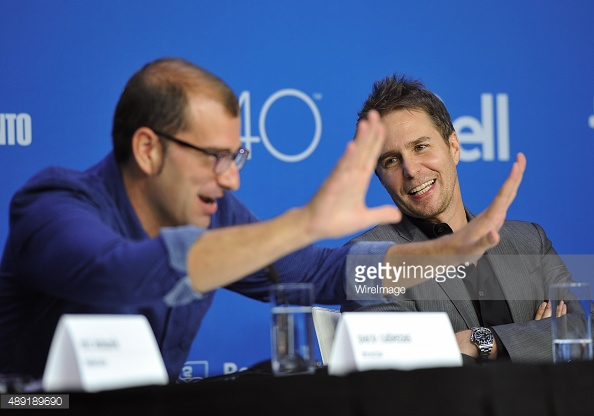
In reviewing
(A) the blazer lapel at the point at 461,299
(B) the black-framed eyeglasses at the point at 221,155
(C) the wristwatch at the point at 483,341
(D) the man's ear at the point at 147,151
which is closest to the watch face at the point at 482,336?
(C) the wristwatch at the point at 483,341

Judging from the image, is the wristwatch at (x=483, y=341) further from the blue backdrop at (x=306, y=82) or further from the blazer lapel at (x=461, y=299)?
the blue backdrop at (x=306, y=82)

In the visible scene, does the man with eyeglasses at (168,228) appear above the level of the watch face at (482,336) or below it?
above

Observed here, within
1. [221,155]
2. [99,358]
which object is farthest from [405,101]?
[99,358]

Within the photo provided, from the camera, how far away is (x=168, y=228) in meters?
1.76

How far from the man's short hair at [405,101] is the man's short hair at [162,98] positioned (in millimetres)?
782

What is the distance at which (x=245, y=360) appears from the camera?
276 cm

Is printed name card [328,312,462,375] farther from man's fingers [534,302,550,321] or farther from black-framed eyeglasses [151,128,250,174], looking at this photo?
man's fingers [534,302,550,321]

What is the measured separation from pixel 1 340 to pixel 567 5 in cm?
257

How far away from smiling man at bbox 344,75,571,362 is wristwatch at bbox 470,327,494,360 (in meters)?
0.05

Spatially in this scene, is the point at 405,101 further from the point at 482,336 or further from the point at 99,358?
the point at 99,358

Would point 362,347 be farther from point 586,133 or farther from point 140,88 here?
point 586,133

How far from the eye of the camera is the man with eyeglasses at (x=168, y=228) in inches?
54.2

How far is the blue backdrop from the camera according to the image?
254cm

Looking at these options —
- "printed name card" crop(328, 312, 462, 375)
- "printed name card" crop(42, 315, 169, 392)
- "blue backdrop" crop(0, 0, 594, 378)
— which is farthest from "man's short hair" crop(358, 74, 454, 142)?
"printed name card" crop(42, 315, 169, 392)
